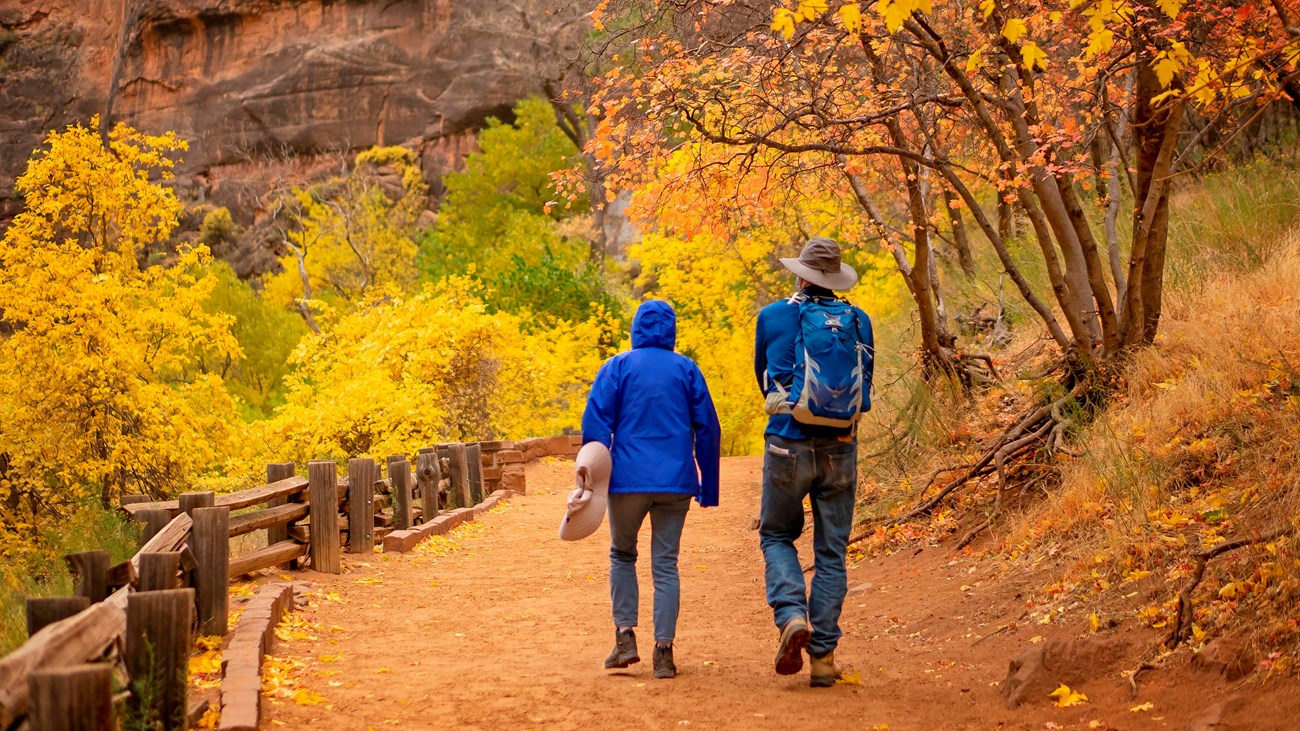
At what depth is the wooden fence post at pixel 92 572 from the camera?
4.90 metres

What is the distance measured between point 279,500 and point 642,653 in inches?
136

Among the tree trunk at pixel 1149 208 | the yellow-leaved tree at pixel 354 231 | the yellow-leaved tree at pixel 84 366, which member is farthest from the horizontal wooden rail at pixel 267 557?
the yellow-leaved tree at pixel 354 231

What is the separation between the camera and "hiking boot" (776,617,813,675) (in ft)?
18.2

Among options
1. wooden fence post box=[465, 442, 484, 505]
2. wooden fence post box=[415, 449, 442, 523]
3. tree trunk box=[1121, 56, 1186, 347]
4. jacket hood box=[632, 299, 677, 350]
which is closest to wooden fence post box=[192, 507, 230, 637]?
jacket hood box=[632, 299, 677, 350]

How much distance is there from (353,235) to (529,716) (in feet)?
131

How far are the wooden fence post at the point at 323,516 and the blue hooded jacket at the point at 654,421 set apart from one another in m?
3.70

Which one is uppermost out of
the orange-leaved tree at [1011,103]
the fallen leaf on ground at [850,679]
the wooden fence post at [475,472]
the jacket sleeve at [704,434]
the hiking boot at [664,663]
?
the orange-leaved tree at [1011,103]

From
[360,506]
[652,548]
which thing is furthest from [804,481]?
[360,506]

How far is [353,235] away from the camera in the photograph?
43281mm

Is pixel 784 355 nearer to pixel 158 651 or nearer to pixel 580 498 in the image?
pixel 580 498

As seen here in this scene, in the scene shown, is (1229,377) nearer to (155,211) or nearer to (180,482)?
(180,482)

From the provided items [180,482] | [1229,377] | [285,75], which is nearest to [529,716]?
[1229,377]

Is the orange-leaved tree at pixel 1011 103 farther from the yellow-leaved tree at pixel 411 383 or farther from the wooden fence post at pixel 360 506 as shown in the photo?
the yellow-leaved tree at pixel 411 383

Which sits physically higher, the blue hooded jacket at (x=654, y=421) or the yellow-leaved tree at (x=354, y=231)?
the yellow-leaved tree at (x=354, y=231)
